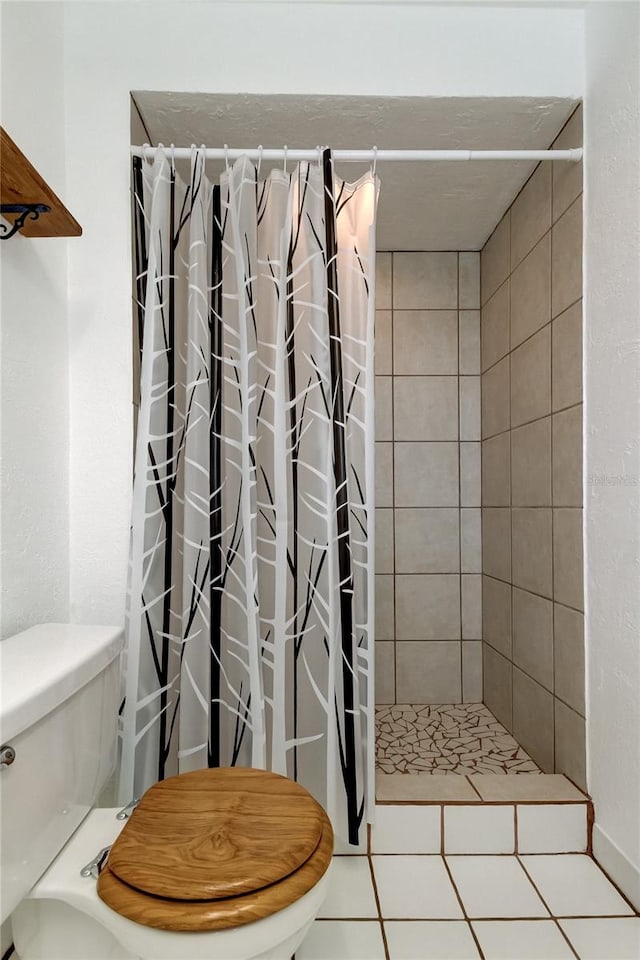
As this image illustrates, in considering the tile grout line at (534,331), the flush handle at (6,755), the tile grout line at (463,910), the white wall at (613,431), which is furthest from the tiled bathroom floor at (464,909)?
the tile grout line at (534,331)

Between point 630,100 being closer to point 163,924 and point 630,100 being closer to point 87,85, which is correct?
point 87,85

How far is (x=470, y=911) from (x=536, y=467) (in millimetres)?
1307

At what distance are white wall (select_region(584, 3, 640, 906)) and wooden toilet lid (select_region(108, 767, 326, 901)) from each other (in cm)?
86

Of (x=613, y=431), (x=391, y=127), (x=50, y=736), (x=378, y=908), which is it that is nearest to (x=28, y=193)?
(x=50, y=736)

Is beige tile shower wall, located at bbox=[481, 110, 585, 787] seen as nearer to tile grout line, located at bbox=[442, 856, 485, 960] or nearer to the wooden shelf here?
tile grout line, located at bbox=[442, 856, 485, 960]

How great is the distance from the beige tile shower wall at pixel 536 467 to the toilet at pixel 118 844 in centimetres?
109

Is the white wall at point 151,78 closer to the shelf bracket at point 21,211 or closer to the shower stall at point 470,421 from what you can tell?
the shower stall at point 470,421

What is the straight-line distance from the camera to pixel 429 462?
9.25 feet

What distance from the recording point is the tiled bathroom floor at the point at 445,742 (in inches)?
81.3

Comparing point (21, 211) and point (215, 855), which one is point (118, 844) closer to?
point (215, 855)

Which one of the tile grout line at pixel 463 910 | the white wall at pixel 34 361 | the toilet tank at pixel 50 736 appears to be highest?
the white wall at pixel 34 361

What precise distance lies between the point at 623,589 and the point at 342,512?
2.38 feet

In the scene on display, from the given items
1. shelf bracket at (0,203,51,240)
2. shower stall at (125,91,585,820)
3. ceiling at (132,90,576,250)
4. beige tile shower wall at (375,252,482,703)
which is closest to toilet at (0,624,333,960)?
shower stall at (125,91,585,820)

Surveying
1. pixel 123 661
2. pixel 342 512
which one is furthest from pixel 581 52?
pixel 123 661
